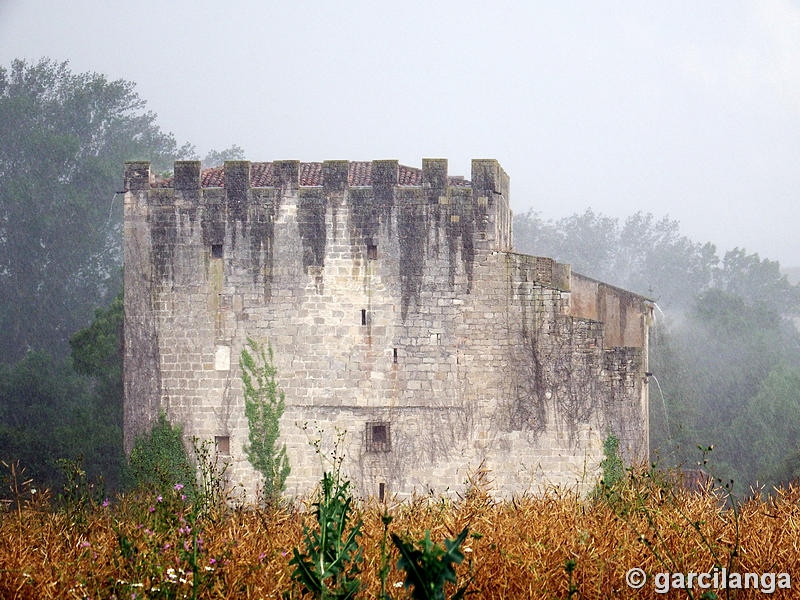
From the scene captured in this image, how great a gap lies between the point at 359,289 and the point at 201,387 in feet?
11.0

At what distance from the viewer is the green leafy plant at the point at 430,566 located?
19.3 ft

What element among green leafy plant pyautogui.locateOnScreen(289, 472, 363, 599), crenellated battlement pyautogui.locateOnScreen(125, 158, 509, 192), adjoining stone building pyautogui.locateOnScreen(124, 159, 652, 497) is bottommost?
green leafy plant pyautogui.locateOnScreen(289, 472, 363, 599)

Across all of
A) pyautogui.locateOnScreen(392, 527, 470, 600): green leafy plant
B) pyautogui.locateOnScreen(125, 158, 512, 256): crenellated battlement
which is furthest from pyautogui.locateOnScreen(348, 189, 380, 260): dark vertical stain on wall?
pyautogui.locateOnScreen(392, 527, 470, 600): green leafy plant

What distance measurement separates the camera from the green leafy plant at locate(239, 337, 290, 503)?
18.4 meters

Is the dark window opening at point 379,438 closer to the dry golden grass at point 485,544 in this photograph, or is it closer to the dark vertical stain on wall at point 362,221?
the dark vertical stain on wall at point 362,221

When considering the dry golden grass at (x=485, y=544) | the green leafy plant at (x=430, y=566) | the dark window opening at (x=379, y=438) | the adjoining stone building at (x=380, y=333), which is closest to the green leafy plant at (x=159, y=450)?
the adjoining stone building at (x=380, y=333)

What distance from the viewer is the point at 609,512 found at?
390 inches

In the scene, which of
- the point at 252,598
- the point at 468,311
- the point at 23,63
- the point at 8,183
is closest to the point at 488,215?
the point at 468,311

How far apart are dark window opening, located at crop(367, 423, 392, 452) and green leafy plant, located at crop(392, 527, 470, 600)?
12367 millimetres
